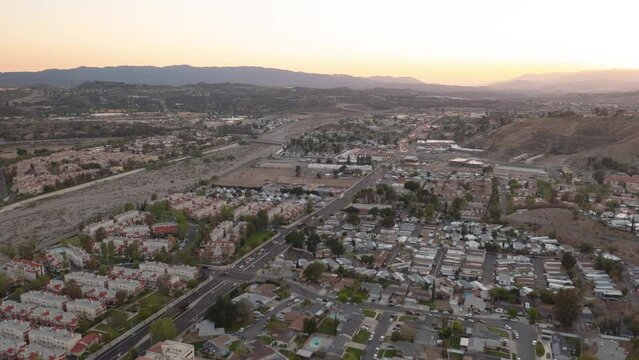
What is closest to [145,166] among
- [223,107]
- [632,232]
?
Result: [632,232]

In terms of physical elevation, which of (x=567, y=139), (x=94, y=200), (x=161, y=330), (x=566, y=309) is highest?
(x=567, y=139)

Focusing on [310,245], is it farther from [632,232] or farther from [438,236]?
[632,232]

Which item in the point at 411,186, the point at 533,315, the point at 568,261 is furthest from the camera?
the point at 411,186

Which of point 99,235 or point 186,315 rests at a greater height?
point 99,235

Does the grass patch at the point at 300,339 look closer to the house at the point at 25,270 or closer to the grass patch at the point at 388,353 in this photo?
the grass patch at the point at 388,353

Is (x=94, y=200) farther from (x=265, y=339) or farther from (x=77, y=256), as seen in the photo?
(x=265, y=339)

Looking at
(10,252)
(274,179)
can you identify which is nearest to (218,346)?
A: (10,252)

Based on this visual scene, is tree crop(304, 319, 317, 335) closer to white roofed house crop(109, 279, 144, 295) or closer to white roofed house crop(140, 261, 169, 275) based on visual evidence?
white roofed house crop(109, 279, 144, 295)
